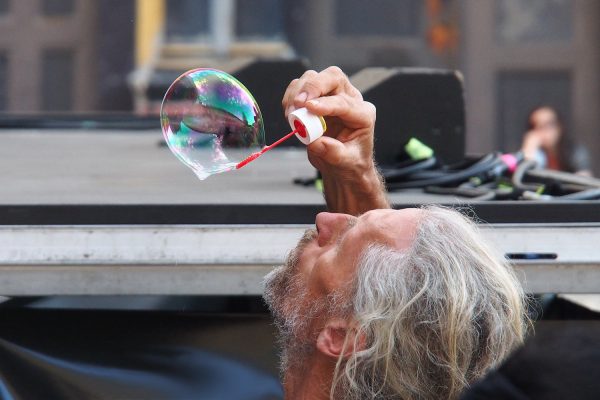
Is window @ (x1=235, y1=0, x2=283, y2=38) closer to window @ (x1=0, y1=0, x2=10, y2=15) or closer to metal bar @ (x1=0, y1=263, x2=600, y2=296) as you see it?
window @ (x1=0, y1=0, x2=10, y2=15)

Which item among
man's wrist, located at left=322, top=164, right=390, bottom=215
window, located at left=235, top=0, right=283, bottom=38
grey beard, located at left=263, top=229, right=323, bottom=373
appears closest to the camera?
grey beard, located at left=263, top=229, right=323, bottom=373

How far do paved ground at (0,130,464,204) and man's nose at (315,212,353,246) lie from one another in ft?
0.56

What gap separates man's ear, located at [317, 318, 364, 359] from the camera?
1.87 metres

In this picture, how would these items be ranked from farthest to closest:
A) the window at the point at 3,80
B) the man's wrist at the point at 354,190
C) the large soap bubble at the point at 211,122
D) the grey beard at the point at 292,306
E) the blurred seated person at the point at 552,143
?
the window at the point at 3,80
the blurred seated person at the point at 552,143
the man's wrist at the point at 354,190
the large soap bubble at the point at 211,122
the grey beard at the point at 292,306

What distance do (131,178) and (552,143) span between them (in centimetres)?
464

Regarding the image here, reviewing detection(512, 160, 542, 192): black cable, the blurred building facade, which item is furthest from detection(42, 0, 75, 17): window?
detection(512, 160, 542, 192): black cable

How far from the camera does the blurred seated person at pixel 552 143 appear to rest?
6.77m

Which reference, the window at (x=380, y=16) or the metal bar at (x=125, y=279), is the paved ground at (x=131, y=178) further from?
the window at (x=380, y=16)

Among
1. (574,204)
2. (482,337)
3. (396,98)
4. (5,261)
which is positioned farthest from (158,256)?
(396,98)

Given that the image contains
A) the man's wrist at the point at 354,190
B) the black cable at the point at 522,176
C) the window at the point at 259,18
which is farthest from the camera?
the window at the point at 259,18

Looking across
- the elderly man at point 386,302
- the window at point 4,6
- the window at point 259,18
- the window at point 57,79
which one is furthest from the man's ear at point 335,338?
the window at point 4,6

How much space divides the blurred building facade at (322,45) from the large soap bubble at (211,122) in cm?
699

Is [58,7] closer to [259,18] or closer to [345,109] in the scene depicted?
[259,18]

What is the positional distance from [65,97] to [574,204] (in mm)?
7730
